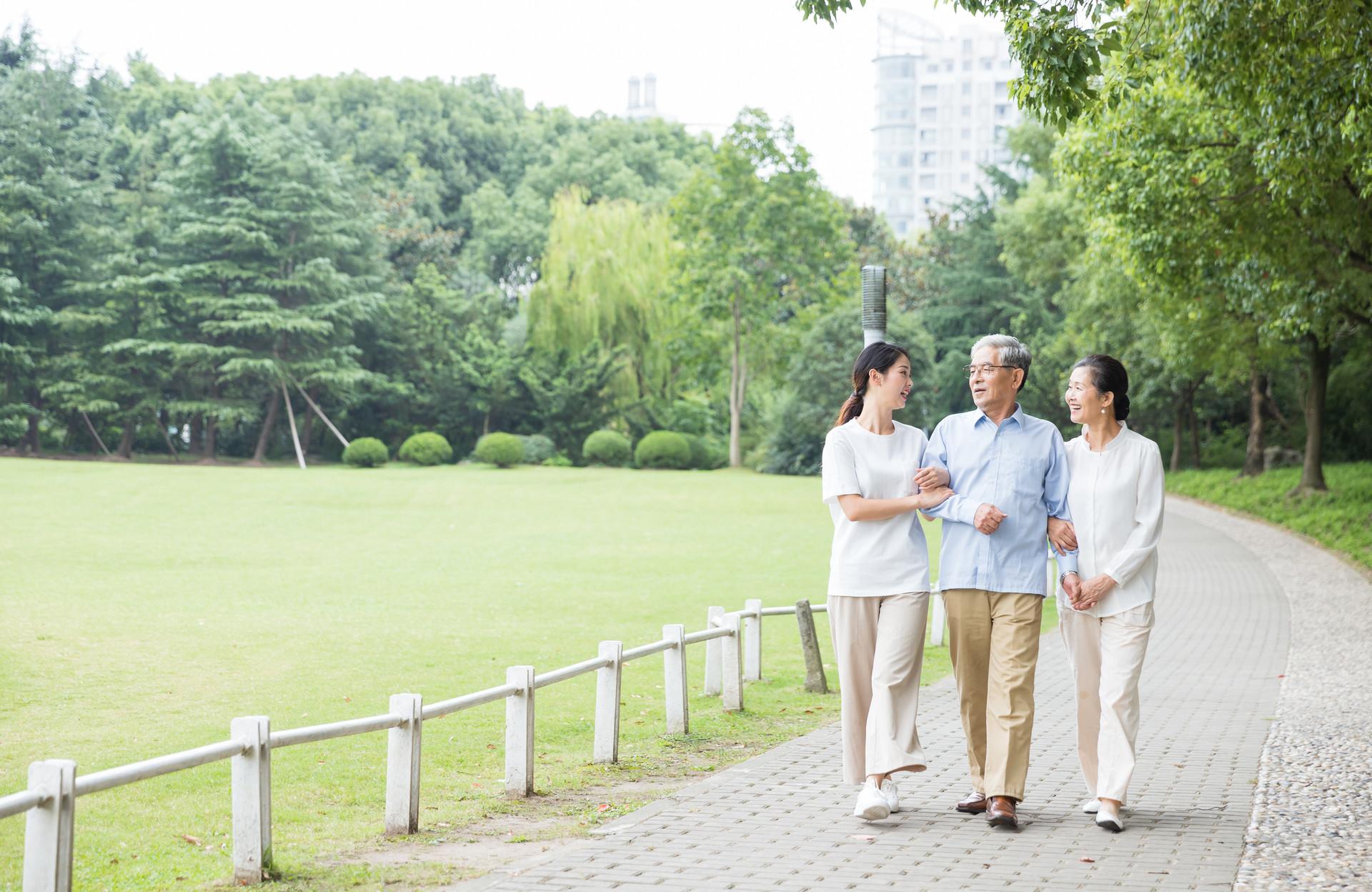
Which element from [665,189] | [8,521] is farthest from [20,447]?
[665,189]

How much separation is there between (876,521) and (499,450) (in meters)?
45.1

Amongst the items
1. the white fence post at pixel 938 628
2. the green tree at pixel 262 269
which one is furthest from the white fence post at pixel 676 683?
the green tree at pixel 262 269

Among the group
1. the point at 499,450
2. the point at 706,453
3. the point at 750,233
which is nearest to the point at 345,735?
the point at 499,450

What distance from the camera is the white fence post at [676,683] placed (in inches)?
344

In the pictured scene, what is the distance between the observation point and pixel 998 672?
5.77m

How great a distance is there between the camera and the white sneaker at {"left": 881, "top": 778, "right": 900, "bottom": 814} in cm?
604

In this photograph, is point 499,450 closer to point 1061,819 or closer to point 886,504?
point 1061,819

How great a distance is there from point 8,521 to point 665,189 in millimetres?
51203

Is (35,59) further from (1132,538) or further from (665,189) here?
(1132,538)

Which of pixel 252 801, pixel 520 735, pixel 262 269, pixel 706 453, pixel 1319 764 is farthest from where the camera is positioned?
pixel 262 269

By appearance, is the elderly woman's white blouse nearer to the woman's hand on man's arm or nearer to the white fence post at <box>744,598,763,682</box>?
the woman's hand on man's arm

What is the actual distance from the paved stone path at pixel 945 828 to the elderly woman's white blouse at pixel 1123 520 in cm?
103

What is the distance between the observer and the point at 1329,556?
23.6 metres

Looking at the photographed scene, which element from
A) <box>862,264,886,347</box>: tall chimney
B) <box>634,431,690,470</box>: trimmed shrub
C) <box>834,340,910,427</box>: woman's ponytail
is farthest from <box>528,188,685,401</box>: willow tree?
<box>834,340,910,427</box>: woman's ponytail
